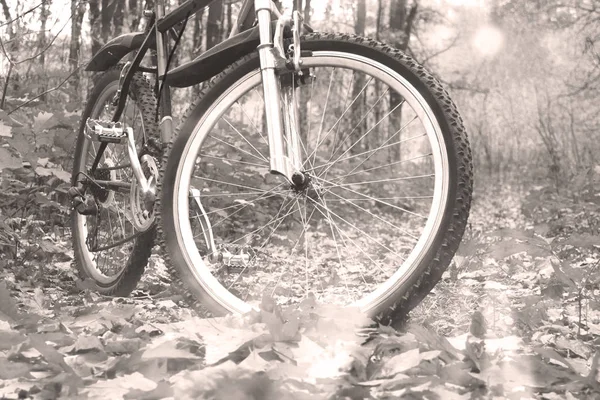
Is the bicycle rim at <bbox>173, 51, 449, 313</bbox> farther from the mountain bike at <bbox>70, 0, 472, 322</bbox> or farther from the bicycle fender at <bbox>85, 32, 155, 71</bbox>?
the bicycle fender at <bbox>85, 32, 155, 71</bbox>

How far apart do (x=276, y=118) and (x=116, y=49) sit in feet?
4.12

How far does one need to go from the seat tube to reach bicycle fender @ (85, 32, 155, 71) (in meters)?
0.86

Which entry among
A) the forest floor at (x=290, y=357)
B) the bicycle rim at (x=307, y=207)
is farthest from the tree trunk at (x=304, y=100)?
the forest floor at (x=290, y=357)

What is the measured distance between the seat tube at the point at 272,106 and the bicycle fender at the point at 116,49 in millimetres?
857

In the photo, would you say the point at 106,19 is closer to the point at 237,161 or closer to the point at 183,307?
the point at 237,161

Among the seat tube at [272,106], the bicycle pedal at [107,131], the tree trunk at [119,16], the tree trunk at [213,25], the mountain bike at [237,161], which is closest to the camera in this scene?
the mountain bike at [237,161]

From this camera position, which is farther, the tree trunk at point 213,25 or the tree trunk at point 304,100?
the tree trunk at point 304,100

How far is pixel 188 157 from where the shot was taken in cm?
230

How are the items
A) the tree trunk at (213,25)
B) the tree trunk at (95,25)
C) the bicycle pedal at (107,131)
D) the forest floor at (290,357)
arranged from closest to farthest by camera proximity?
the forest floor at (290,357) → the bicycle pedal at (107,131) → the tree trunk at (95,25) → the tree trunk at (213,25)

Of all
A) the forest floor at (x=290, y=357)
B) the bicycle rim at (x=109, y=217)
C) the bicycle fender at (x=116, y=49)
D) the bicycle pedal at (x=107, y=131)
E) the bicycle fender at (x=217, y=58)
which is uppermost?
the bicycle fender at (x=116, y=49)

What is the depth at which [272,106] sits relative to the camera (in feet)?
7.14

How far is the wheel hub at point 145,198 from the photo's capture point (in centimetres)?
258

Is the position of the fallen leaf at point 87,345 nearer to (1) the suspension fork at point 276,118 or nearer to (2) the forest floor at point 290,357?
(2) the forest floor at point 290,357

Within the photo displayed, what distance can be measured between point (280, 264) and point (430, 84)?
2187mm
